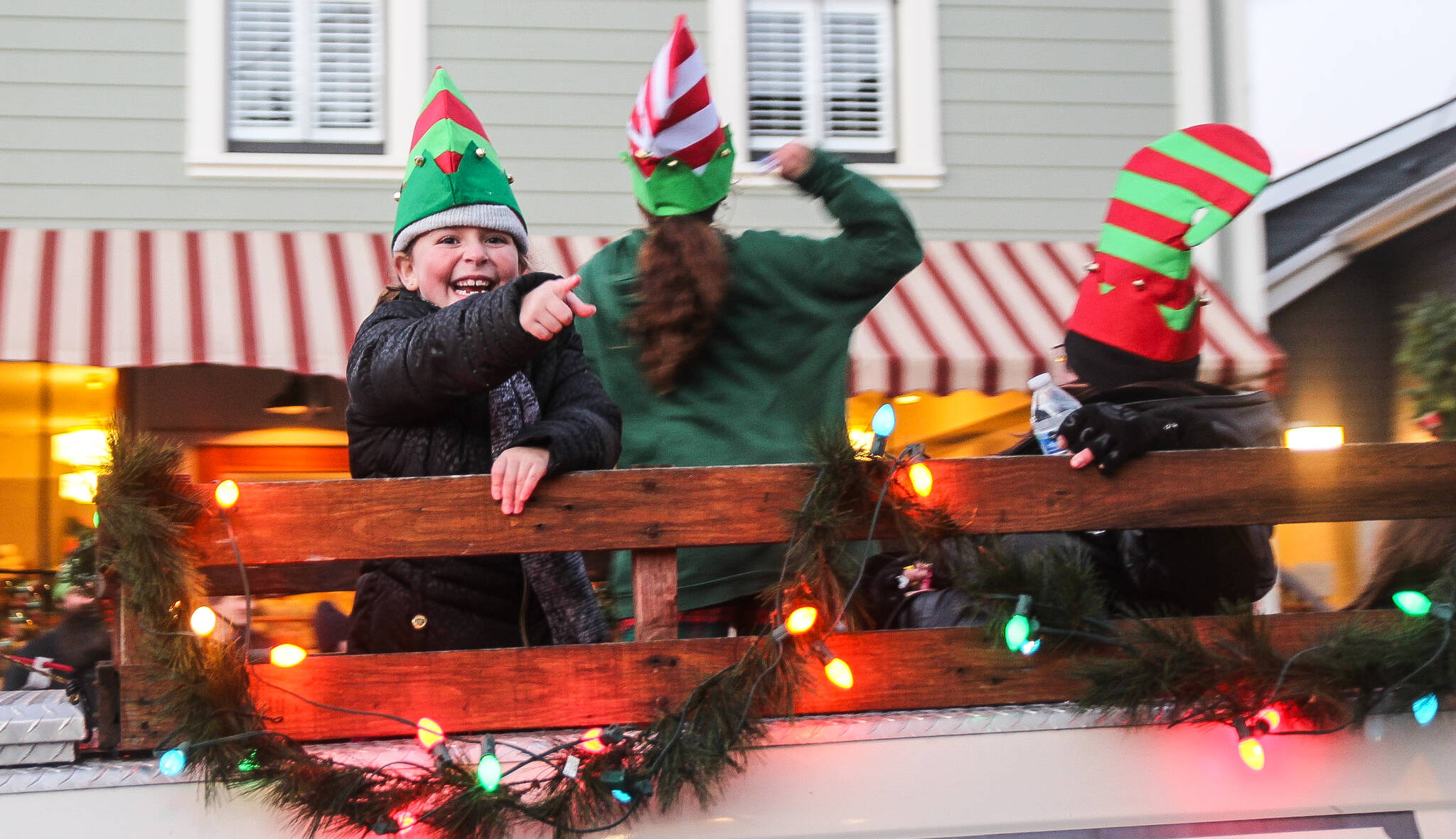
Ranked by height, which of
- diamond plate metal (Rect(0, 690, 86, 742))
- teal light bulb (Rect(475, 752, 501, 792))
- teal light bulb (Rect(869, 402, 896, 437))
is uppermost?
teal light bulb (Rect(869, 402, 896, 437))

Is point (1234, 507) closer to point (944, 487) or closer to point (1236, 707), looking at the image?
point (1236, 707)

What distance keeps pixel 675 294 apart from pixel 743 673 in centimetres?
77

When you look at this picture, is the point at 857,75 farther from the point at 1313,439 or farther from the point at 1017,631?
the point at 1017,631

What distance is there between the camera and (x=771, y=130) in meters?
7.29

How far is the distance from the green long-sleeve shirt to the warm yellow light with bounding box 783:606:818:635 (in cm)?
36

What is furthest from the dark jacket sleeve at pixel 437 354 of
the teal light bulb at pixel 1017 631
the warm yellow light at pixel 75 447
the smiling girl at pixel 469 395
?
the warm yellow light at pixel 75 447

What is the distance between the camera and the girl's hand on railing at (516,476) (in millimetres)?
2066

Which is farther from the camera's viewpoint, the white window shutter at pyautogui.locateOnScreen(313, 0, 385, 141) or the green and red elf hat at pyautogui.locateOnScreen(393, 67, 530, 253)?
the white window shutter at pyautogui.locateOnScreen(313, 0, 385, 141)

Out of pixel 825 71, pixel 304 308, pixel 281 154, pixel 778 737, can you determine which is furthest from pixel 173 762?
pixel 825 71

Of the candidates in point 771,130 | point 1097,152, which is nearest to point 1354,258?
point 1097,152

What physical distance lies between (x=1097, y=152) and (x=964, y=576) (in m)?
5.54

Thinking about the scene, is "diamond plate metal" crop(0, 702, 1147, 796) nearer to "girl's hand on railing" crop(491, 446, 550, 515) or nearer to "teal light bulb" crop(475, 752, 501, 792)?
"teal light bulb" crop(475, 752, 501, 792)

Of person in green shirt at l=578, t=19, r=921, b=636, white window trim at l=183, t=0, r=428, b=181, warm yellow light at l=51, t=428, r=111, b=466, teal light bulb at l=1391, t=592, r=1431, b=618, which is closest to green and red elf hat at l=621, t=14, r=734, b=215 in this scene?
person in green shirt at l=578, t=19, r=921, b=636

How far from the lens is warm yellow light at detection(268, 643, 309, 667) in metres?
2.06
